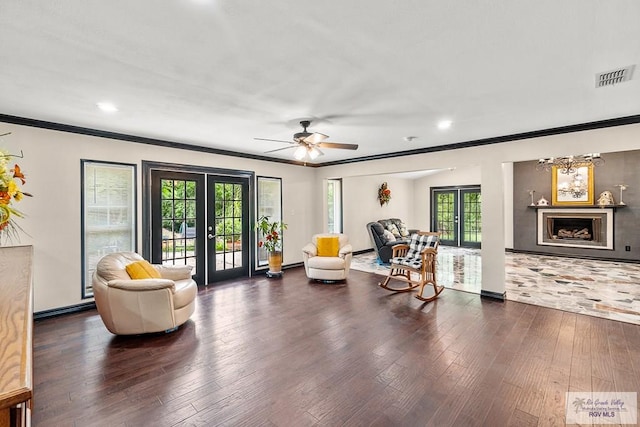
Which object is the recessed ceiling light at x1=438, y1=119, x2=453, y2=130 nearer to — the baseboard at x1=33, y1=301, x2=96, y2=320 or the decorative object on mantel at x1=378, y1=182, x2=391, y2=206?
the decorative object on mantel at x1=378, y1=182, x2=391, y2=206

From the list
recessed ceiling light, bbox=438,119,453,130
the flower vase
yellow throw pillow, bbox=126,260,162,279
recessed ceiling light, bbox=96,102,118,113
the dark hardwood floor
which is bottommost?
the dark hardwood floor

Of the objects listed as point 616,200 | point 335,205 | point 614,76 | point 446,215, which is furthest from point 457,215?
point 614,76

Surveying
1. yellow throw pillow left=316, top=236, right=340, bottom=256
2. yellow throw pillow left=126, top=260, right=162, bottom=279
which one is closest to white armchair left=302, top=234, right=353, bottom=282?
yellow throw pillow left=316, top=236, right=340, bottom=256

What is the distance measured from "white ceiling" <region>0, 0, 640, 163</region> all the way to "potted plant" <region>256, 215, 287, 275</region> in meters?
2.69

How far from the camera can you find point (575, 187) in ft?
25.1

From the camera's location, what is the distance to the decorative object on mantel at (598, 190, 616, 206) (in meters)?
7.16

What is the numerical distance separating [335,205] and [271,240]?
9.04 ft

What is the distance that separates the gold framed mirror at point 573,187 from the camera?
747 centimetres

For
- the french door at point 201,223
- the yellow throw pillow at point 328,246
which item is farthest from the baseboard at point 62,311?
the yellow throw pillow at point 328,246

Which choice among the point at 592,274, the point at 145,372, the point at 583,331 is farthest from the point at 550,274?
the point at 145,372

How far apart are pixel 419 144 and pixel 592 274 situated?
4.53 metres

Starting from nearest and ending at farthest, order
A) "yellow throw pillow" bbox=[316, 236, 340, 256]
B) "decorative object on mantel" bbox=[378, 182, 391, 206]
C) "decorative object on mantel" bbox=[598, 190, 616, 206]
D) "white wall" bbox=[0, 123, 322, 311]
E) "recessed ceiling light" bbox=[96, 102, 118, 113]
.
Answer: "recessed ceiling light" bbox=[96, 102, 118, 113] < "white wall" bbox=[0, 123, 322, 311] < "yellow throw pillow" bbox=[316, 236, 340, 256] < "decorative object on mantel" bbox=[598, 190, 616, 206] < "decorative object on mantel" bbox=[378, 182, 391, 206]

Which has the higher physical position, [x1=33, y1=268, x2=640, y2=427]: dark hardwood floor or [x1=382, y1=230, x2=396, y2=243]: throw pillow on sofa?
[x1=382, y1=230, x2=396, y2=243]: throw pillow on sofa

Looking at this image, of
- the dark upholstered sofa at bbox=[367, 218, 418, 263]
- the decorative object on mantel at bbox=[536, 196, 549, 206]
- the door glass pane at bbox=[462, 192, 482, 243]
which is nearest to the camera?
the dark upholstered sofa at bbox=[367, 218, 418, 263]
